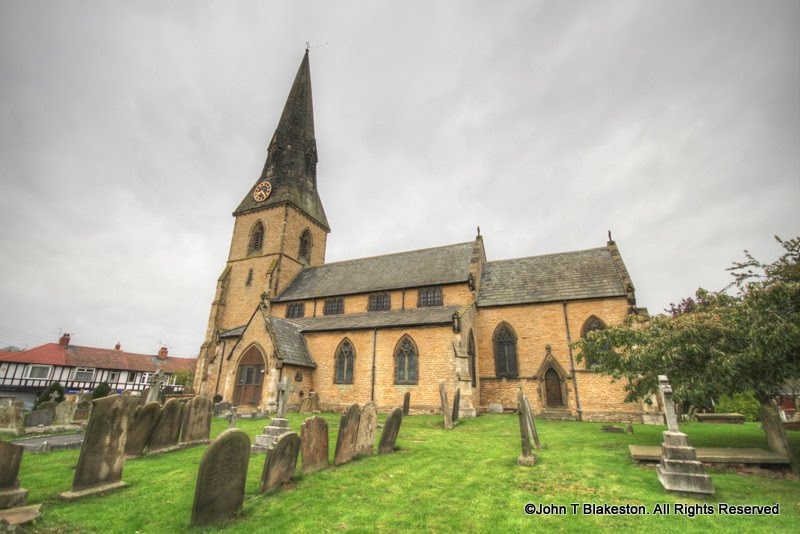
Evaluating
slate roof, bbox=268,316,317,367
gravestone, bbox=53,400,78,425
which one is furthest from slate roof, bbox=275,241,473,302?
gravestone, bbox=53,400,78,425

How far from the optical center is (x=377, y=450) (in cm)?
1036

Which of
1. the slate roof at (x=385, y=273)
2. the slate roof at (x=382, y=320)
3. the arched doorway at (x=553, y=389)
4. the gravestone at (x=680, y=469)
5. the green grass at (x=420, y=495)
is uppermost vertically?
the slate roof at (x=385, y=273)

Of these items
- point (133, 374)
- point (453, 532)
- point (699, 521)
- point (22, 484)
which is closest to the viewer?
point (453, 532)

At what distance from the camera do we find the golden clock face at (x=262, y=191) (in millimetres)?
33062

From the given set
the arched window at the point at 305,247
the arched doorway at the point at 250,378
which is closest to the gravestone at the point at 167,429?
the arched doorway at the point at 250,378

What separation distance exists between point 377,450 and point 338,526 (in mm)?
5312

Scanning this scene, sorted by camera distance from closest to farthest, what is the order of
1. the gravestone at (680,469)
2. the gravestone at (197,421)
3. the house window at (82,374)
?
1. the gravestone at (680,469)
2. the gravestone at (197,421)
3. the house window at (82,374)

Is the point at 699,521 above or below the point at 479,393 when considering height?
below

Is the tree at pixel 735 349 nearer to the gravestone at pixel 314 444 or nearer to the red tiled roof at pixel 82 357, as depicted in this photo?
the gravestone at pixel 314 444

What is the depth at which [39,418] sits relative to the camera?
537 inches

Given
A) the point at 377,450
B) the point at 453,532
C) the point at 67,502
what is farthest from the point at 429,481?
the point at 67,502

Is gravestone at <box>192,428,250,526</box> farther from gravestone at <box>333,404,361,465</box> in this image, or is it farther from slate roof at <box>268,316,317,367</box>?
slate roof at <box>268,316,317,367</box>

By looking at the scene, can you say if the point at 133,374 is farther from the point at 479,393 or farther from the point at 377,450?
the point at 377,450

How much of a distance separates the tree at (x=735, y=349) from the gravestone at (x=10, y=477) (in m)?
13.0
